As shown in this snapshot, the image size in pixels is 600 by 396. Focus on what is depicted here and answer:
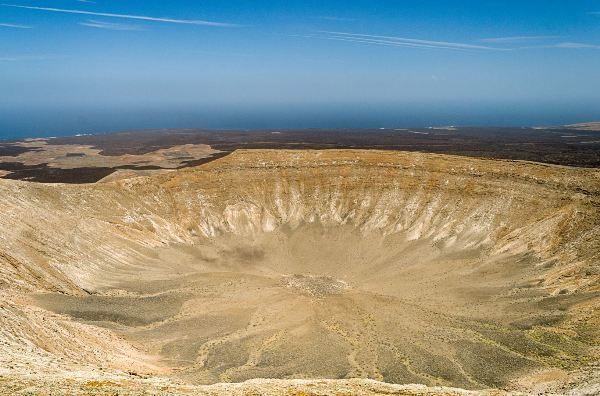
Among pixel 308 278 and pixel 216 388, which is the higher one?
pixel 216 388

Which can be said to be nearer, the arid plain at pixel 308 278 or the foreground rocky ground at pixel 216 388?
the foreground rocky ground at pixel 216 388

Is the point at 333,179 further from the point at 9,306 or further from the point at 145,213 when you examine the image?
the point at 9,306

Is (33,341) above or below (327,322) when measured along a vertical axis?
above

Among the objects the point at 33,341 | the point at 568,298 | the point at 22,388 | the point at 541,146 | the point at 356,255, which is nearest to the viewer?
the point at 22,388

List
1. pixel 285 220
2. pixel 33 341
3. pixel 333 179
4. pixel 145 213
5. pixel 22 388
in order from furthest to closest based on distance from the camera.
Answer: pixel 333 179
pixel 285 220
pixel 145 213
pixel 33 341
pixel 22 388

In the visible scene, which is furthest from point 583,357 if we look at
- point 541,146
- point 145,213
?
point 541,146

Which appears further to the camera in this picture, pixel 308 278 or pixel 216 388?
pixel 308 278

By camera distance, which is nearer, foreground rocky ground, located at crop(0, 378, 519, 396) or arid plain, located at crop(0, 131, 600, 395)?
foreground rocky ground, located at crop(0, 378, 519, 396)

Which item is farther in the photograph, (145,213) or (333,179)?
(333,179)
